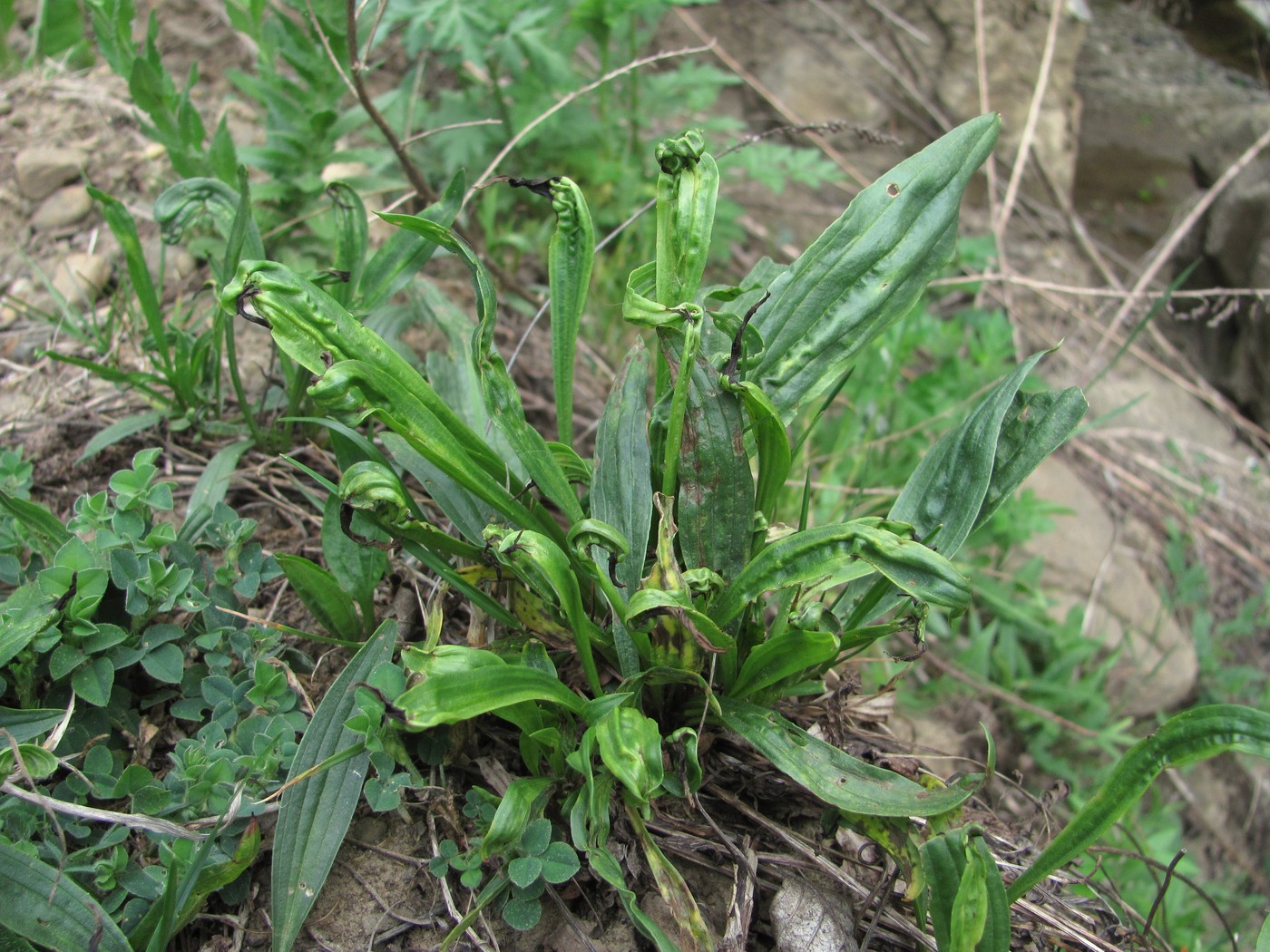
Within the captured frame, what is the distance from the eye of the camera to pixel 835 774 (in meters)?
1.44

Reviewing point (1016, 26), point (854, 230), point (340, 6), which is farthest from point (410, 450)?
point (1016, 26)

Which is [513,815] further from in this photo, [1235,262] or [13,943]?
[1235,262]

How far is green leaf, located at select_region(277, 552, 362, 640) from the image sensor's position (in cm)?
151

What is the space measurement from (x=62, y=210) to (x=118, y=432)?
1.16 m

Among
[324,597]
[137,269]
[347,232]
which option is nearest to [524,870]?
[324,597]

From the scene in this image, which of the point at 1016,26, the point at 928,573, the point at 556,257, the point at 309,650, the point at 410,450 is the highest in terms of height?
the point at 1016,26

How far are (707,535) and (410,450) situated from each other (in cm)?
60

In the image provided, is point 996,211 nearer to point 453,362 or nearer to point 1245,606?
point 1245,606

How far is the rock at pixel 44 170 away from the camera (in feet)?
8.79

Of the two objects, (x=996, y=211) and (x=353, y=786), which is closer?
(x=353, y=786)

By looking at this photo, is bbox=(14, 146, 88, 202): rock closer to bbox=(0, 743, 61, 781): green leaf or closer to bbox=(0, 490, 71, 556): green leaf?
bbox=(0, 490, 71, 556): green leaf

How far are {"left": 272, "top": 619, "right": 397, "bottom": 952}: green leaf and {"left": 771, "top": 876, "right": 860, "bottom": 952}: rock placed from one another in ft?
2.39

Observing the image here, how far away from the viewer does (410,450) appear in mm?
1717

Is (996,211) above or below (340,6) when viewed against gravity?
below
